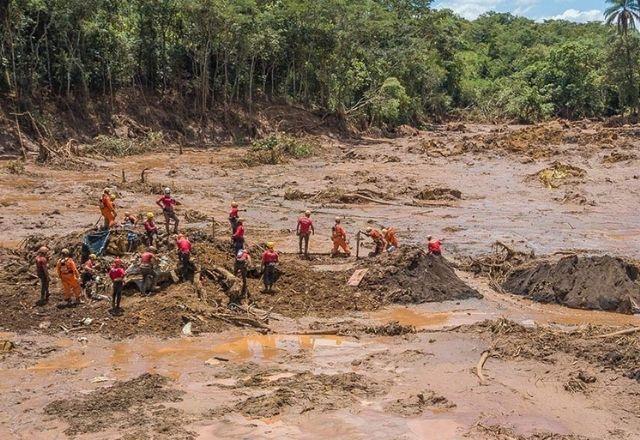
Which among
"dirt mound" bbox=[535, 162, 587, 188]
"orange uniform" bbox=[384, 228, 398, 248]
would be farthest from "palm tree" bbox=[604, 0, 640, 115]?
"orange uniform" bbox=[384, 228, 398, 248]

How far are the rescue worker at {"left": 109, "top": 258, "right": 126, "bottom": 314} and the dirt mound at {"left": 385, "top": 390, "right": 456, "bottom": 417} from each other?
6.32 meters

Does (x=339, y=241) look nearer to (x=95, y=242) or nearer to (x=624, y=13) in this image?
(x=95, y=242)

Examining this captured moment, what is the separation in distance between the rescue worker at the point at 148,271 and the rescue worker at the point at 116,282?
617 millimetres

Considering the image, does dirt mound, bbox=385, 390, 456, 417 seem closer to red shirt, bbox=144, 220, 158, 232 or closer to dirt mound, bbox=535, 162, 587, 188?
red shirt, bbox=144, 220, 158, 232

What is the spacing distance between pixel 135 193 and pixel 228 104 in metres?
23.4

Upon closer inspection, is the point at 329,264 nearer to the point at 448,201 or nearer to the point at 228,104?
the point at 448,201

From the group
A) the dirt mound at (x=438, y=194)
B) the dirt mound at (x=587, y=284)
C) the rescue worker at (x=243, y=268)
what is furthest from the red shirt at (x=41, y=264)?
the dirt mound at (x=438, y=194)

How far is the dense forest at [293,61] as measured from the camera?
133 ft

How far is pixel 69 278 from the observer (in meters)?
14.5

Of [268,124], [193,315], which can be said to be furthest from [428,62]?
[193,315]

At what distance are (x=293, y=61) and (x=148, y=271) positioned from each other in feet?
129

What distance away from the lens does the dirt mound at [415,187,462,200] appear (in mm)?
29125

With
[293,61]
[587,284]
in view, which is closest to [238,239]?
[587,284]

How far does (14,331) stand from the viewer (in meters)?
13.6
